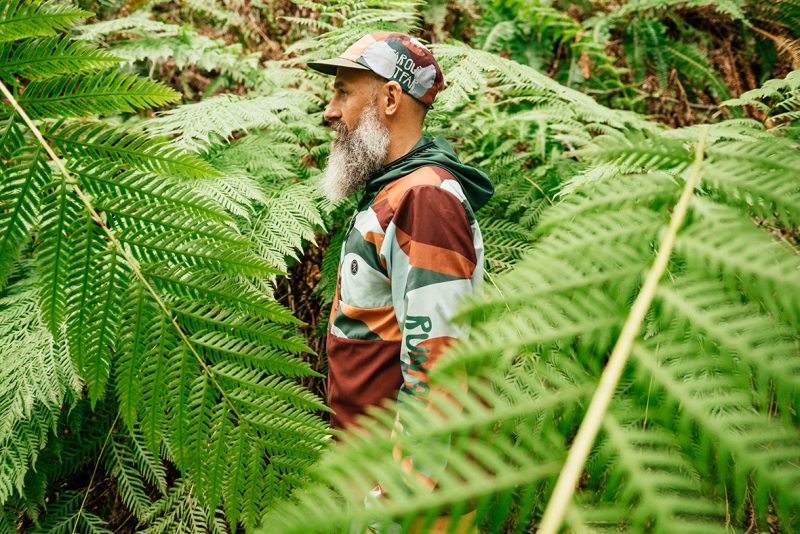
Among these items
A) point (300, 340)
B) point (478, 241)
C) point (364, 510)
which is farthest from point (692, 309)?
point (478, 241)

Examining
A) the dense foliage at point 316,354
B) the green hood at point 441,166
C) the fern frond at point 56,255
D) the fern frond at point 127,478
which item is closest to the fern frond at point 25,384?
the dense foliage at point 316,354

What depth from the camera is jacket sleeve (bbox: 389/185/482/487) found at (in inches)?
56.3

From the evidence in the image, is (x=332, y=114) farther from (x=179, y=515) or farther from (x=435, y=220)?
(x=179, y=515)

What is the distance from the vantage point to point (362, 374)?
171 centimetres

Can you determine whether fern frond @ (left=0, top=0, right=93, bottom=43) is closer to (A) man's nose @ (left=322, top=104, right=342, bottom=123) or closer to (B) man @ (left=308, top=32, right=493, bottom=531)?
(B) man @ (left=308, top=32, right=493, bottom=531)

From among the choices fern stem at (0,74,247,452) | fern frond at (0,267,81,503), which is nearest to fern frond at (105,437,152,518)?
fern frond at (0,267,81,503)

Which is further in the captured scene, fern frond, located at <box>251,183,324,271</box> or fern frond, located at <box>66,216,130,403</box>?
fern frond, located at <box>251,183,324,271</box>

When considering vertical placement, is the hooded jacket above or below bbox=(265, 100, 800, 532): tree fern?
below

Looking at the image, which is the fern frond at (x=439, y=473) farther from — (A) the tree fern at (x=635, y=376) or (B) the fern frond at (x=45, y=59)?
(B) the fern frond at (x=45, y=59)

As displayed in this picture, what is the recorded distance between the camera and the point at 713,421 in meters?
0.45

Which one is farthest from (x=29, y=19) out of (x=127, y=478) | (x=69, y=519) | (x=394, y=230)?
(x=69, y=519)

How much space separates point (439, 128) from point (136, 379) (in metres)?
2.17

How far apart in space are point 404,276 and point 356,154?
788mm

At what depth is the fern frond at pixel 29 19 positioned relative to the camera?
918 millimetres
